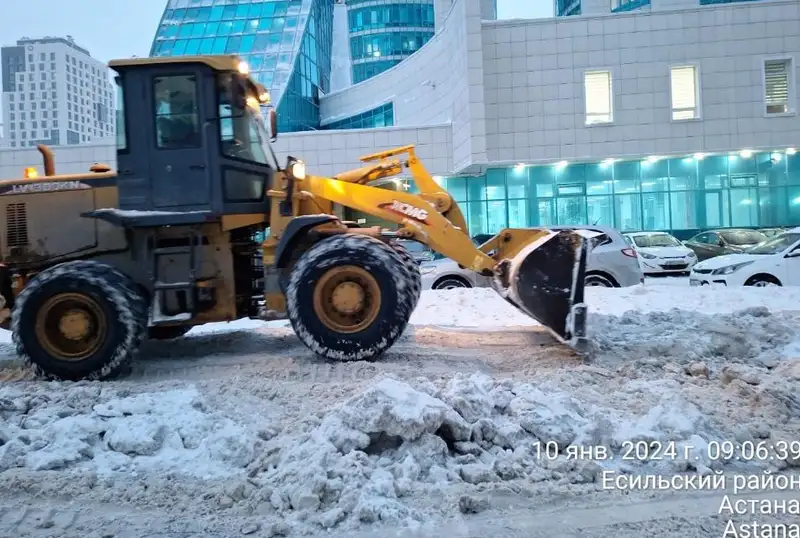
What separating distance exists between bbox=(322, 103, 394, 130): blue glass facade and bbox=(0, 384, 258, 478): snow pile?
33914 mm

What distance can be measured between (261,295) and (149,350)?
1791mm

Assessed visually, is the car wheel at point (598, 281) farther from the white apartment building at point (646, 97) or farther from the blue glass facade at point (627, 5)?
the blue glass facade at point (627, 5)

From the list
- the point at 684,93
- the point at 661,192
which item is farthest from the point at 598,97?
the point at 661,192

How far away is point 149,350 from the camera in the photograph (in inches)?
312

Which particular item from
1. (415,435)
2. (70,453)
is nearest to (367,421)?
→ (415,435)

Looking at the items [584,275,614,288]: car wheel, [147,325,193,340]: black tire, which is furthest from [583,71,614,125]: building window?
[147,325,193,340]: black tire

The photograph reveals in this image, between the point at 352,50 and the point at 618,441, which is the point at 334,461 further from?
the point at 352,50

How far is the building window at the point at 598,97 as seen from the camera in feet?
74.2

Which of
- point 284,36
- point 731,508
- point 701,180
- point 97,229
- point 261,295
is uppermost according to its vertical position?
point 284,36

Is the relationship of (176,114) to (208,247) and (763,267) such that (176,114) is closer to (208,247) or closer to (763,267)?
(208,247)

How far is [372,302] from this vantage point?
6402mm

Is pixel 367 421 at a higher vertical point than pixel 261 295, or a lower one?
lower

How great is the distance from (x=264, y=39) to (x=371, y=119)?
921 centimetres

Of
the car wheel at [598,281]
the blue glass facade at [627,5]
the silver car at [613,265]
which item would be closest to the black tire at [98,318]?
the silver car at [613,265]
